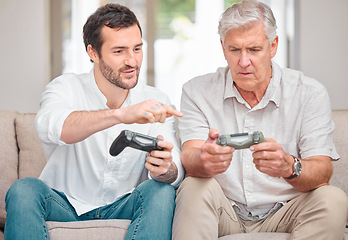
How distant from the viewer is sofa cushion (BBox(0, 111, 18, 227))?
230 centimetres

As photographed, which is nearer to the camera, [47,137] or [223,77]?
[47,137]

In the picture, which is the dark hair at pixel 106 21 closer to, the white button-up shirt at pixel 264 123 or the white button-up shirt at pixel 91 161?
the white button-up shirt at pixel 91 161

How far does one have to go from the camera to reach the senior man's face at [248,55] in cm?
199

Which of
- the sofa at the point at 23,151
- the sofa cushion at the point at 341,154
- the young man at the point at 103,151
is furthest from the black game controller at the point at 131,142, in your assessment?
the sofa cushion at the point at 341,154

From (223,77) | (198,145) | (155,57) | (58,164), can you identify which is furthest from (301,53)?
(58,164)

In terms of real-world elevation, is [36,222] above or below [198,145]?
below

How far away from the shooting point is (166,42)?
16.1 ft

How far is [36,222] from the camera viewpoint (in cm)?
172

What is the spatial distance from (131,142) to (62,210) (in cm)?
42

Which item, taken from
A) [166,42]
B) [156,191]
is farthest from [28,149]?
[166,42]

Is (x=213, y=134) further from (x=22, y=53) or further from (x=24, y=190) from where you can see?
(x=22, y=53)

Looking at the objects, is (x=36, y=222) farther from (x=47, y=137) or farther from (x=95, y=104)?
(x=95, y=104)

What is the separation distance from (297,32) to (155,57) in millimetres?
1362

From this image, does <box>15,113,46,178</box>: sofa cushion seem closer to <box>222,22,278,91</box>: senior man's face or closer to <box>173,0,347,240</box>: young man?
<box>173,0,347,240</box>: young man
